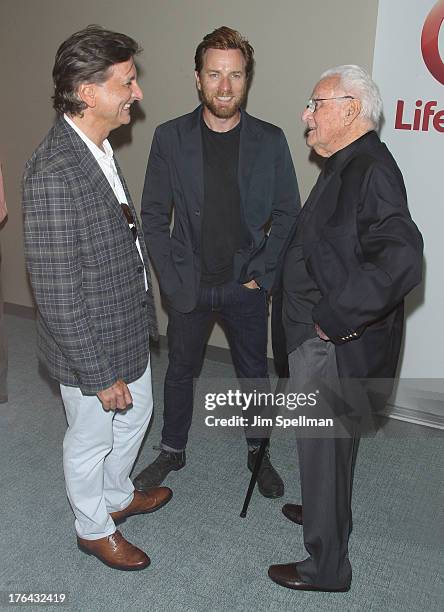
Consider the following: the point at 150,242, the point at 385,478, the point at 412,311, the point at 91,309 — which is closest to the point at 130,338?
the point at 91,309

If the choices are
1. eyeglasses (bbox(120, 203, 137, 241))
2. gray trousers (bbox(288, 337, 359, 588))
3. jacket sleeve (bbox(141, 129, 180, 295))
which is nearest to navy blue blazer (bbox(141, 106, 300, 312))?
jacket sleeve (bbox(141, 129, 180, 295))

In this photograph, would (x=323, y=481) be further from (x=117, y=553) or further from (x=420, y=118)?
(x=420, y=118)

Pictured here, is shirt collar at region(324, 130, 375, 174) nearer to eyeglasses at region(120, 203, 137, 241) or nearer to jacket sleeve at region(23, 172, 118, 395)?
eyeglasses at region(120, 203, 137, 241)

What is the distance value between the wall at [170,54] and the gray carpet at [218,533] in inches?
49.5

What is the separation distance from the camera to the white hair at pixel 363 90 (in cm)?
204

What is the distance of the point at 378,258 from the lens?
6.18 ft

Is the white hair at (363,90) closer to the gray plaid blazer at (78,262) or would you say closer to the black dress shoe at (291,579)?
the gray plaid blazer at (78,262)

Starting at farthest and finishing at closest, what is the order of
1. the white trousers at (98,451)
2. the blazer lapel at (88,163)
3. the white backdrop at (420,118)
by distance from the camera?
the white backdrop at (420,118) → the white trousers at (98,451) → the blazer lapel at (88,163)

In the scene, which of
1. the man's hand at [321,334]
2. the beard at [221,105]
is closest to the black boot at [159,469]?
the man's hand at [321,334]

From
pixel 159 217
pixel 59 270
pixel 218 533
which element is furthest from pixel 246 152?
pixel 218 533

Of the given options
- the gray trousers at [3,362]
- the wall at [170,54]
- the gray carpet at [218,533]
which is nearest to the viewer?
the gray carpet at [218,533]

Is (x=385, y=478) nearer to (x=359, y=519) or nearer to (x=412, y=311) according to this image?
(x=359, y=519)

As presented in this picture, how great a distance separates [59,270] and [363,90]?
1.07 metres

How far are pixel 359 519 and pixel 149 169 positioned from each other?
1699mm
